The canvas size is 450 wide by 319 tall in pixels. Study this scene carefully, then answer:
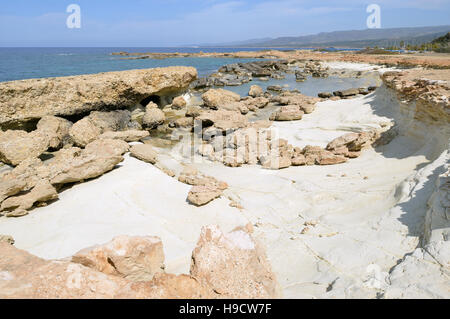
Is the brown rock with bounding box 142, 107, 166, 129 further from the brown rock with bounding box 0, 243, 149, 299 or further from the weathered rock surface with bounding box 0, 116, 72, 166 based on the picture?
the brown rock with bounding box 0, 243, 149, 299

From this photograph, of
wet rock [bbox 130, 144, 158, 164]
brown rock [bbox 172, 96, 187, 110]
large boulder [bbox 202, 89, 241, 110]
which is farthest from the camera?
brown rock [bbox 172, 96, 187, 110]

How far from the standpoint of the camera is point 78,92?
1059 centimetres

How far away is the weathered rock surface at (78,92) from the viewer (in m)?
9.39

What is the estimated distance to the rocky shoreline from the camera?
2.38 metres

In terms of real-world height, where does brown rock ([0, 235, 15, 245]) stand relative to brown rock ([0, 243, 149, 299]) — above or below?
below

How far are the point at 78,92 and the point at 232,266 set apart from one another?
10.4m

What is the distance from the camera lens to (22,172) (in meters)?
5.84

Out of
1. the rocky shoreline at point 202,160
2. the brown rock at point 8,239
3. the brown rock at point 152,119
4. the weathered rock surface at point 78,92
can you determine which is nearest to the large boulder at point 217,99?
the rocky shoreline at point 202,160

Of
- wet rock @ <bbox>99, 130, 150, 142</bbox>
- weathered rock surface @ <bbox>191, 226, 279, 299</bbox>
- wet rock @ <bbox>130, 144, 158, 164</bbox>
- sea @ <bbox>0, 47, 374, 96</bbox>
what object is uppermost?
sea @ <bbox>0, 47, 374, 96</bbox>

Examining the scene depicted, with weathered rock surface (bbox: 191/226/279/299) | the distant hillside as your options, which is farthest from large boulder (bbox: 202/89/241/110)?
the distant hillside

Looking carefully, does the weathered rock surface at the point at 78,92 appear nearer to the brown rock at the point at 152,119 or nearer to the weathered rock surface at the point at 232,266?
the brown rock at the point at 152,119

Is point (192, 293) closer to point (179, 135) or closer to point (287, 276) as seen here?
point (287, 276)

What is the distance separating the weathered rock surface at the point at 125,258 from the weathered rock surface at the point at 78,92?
29.6 ft
